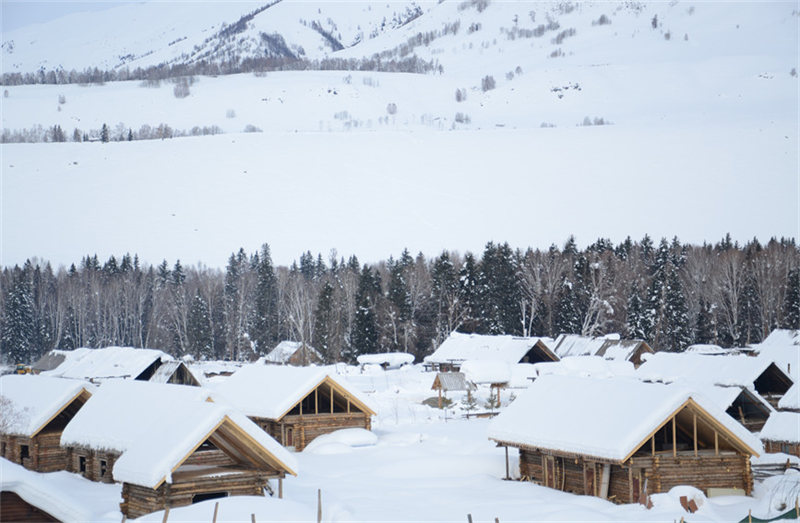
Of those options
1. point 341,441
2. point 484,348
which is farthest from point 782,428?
point 484,348

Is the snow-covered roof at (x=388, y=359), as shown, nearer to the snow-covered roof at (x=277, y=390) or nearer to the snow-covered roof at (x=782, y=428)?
the snow-covered roof at (x=277, y=390)

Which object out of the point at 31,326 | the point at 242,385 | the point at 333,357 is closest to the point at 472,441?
the point at 242,385

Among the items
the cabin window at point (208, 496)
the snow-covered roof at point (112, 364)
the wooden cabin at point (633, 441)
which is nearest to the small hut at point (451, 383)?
the snow-covered roof at point (112, 364)

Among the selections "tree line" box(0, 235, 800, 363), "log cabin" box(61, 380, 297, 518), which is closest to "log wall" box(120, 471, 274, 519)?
"log cabin" box(61, 380, 297, 518)

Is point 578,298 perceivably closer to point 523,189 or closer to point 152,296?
point 152,296

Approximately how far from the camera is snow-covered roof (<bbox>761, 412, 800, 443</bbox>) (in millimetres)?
31828

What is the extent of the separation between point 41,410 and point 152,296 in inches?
2513

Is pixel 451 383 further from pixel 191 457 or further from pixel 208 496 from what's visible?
pixel 208 496

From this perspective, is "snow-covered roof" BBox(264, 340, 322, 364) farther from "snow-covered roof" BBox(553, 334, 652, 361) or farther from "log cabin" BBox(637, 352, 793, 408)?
"log cabin" BBox(637, 352, 793, 408)

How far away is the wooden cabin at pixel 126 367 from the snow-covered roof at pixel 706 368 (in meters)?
24.2

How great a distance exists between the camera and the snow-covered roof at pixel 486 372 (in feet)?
163

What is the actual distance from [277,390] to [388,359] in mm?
34836

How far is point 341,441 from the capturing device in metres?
34.3

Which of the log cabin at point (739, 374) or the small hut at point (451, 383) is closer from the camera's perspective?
the log cabin at point (739, 374)
